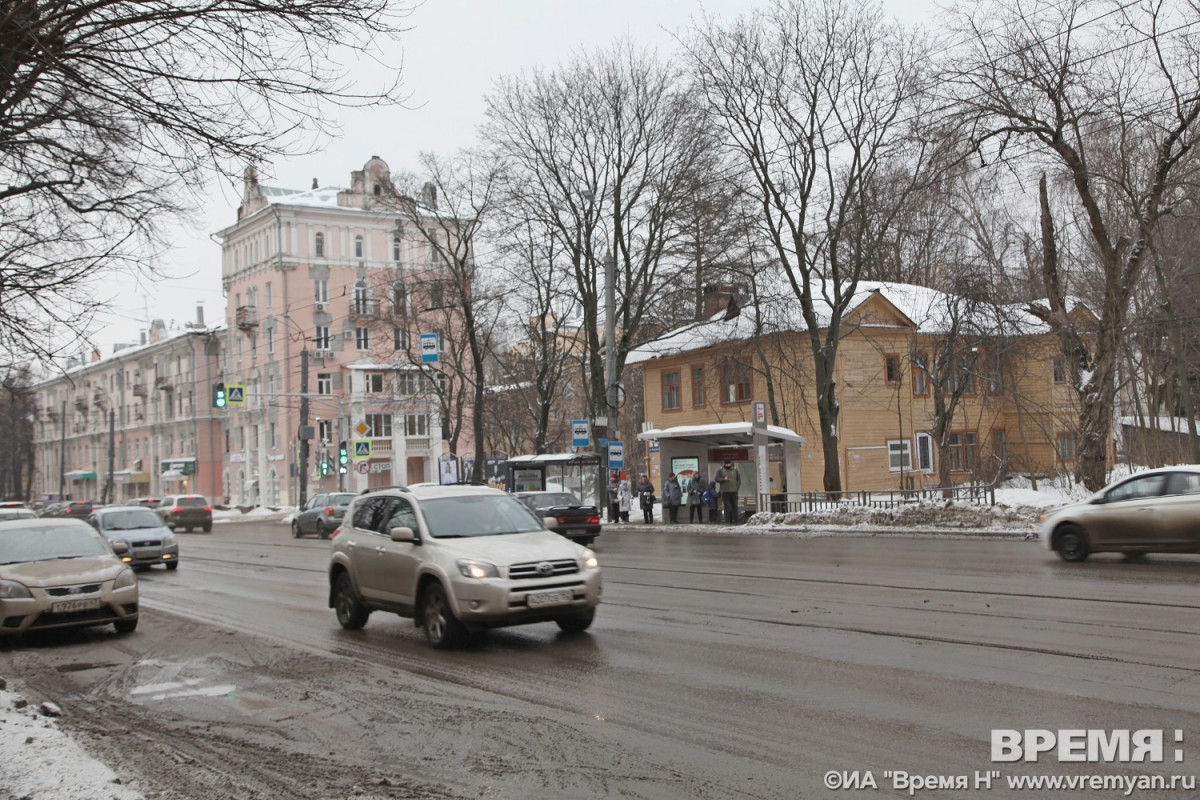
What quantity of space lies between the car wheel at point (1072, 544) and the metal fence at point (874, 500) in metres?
10.1

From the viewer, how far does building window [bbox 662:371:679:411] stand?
52.6 m

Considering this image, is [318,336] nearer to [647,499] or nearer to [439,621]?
[647,499]

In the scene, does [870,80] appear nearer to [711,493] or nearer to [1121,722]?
[711,493]

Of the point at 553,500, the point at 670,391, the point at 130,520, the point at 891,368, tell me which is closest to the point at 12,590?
the point at 130,520

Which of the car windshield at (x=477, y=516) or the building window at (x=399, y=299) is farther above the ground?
the building window at (x=399, y=299)

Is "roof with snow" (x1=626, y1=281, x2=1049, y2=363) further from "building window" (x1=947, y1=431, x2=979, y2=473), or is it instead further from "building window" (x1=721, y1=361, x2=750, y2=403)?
"building window" (x1=947, y1=431, x2=979, y2=473)

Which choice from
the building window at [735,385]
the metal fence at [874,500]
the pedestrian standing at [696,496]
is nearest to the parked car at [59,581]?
the metal fence at [874,500]

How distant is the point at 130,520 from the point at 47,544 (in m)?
13.3

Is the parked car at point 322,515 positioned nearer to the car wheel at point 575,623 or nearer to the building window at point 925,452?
the building window at point 925,452

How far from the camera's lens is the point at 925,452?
50312 mm

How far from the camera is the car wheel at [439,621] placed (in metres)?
10.8

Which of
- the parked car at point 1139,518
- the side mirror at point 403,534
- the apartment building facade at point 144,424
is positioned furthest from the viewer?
the apartment building facade at point 144,424

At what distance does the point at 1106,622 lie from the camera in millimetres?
10852

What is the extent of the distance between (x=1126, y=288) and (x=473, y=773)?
79.5 ft
